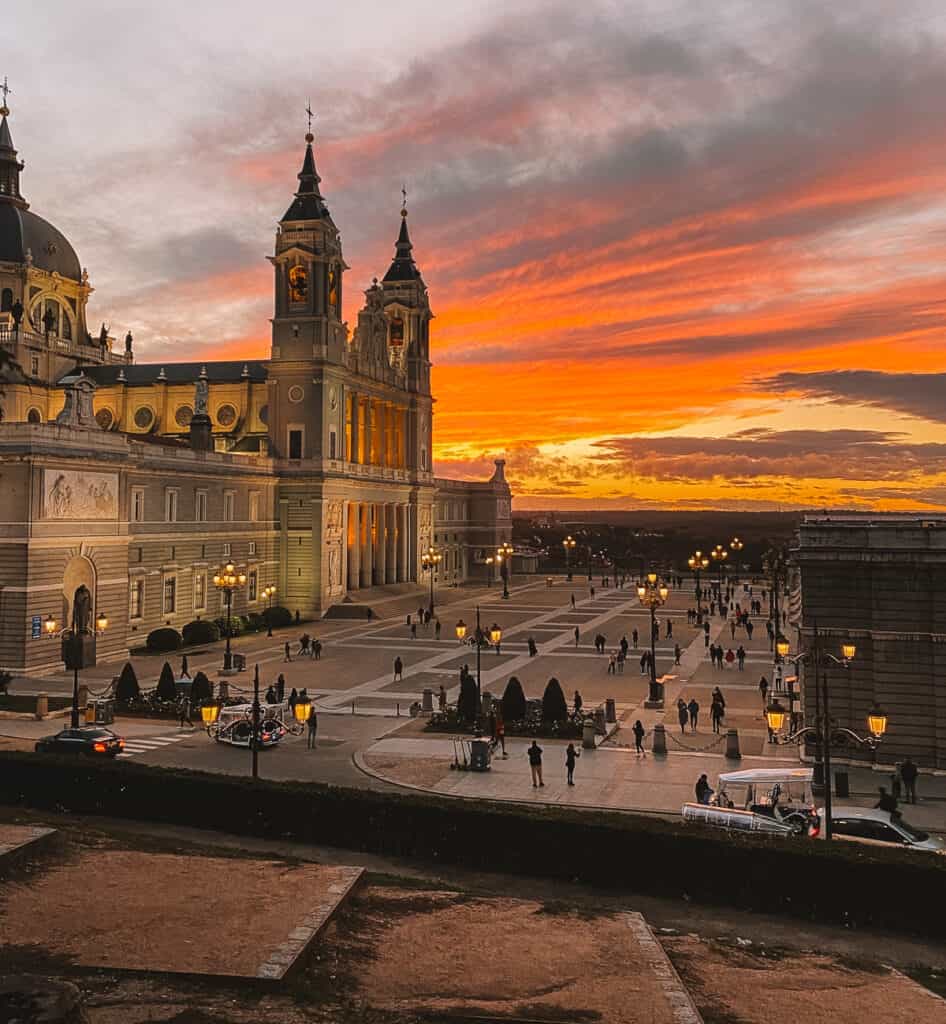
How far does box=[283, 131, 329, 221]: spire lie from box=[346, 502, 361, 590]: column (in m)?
23.1

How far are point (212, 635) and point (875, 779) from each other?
40274 millimetres

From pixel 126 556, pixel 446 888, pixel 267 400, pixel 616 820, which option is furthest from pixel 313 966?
pixel 267 400

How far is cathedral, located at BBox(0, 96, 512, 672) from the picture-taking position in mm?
45312

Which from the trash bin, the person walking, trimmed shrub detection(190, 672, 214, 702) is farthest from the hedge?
trimmed shrub detection(190, 672, 214, 702)

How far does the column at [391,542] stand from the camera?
8769 centimetres

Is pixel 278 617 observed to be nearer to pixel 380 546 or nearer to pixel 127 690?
pixel 380 546

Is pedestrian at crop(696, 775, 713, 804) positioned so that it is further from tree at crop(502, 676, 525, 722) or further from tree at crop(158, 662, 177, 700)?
tree at crop(158, 662, 177, 700)

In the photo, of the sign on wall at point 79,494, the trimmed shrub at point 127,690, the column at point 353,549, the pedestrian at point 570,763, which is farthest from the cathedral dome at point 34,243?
the pedestrian at point 570,763

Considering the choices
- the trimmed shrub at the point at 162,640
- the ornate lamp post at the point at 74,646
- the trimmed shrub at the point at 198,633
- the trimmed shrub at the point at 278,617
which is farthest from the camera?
the trimmed shrub at the point at 278,617

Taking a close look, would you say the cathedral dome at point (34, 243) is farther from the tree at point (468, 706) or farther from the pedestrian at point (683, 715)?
the pedestrian at point (683, 715)

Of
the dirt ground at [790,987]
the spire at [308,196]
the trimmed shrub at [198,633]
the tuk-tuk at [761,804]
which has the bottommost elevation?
the dirt ground at [790,987]

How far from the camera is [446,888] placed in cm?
1738

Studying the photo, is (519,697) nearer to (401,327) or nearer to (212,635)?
(212,635)

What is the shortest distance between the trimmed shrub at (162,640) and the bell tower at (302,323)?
21795 millimetres
